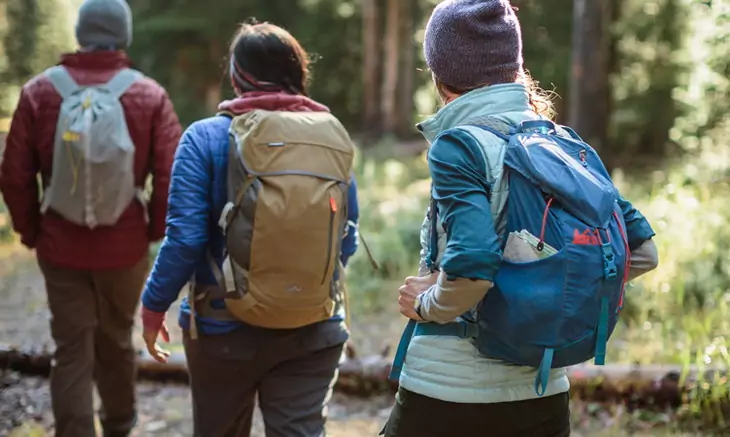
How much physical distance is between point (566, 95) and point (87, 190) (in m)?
20.6

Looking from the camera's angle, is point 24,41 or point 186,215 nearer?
point 186,215

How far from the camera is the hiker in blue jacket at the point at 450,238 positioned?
2260mm

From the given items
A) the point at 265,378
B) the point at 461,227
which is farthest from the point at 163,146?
the point at 461,227

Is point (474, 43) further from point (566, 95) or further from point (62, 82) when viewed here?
point (566, 95)

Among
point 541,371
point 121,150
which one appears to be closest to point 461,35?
point 541,371

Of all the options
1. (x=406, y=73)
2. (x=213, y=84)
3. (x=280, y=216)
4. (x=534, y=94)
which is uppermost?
(x=534, y=94)

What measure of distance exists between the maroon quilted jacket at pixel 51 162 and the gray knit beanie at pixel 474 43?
6.84 feet

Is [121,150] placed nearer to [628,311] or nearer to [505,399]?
[505,399]

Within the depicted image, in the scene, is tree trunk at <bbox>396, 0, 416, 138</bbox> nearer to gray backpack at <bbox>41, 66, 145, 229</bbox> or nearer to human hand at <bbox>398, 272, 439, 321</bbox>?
gray backpack at <bbox>41, 66, 145, 229</bbox>

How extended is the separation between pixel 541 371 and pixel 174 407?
393 cm

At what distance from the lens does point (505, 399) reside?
2412 millimetres

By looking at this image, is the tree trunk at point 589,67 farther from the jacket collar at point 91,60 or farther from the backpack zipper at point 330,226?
the backpack zipper at point 330,226

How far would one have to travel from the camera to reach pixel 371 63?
25766 millimetres

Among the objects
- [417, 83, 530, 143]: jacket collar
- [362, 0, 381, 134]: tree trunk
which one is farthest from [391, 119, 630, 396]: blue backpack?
[362, 0, 381, 134]: tree trunk
